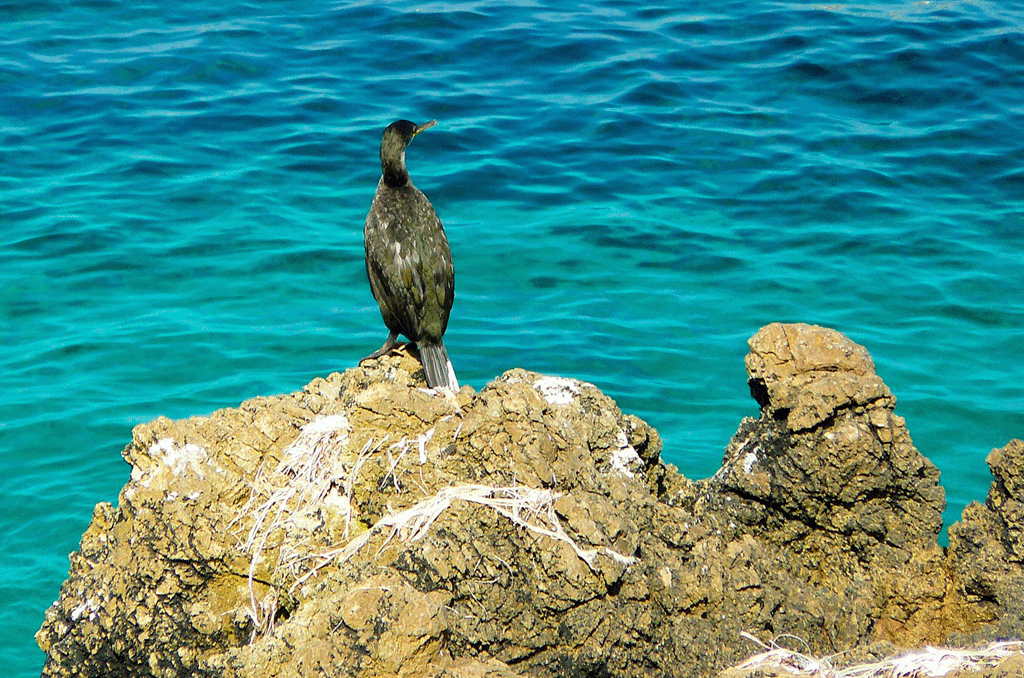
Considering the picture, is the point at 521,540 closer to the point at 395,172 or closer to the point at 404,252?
the point at 404,252

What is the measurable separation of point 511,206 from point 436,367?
18.3ft

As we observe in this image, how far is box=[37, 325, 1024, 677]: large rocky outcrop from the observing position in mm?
3383

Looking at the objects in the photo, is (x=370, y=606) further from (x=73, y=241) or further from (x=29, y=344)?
(x=73, y=241)

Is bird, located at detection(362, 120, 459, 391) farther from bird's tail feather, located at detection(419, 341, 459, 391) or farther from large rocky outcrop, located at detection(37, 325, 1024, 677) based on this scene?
large rocky outcrop, located at detection(37, 325, 1024, 677)

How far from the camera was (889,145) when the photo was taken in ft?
38.0

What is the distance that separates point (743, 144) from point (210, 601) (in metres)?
9.10

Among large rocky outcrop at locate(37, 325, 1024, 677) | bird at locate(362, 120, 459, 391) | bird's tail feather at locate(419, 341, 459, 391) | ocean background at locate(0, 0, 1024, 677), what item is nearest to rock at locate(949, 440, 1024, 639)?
large rocky outcrop at locate(37, 325, 1024, 677)

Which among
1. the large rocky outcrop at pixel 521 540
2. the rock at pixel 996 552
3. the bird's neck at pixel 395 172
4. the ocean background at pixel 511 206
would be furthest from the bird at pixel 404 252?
the ocean background at pixel 511 206

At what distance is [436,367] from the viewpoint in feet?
16.5

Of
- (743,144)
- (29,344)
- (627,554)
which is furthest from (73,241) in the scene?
(627,554)

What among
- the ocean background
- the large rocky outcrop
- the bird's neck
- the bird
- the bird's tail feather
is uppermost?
the ocean background

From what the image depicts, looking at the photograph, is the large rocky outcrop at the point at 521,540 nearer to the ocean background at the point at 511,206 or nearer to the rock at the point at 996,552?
the rock at the point at 996,552

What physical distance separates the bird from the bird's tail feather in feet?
0.10

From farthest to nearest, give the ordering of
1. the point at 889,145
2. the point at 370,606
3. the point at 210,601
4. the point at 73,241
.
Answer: the point at 889,145 < the point at 73,241 < the point at 210,601 < the point at 370,606
